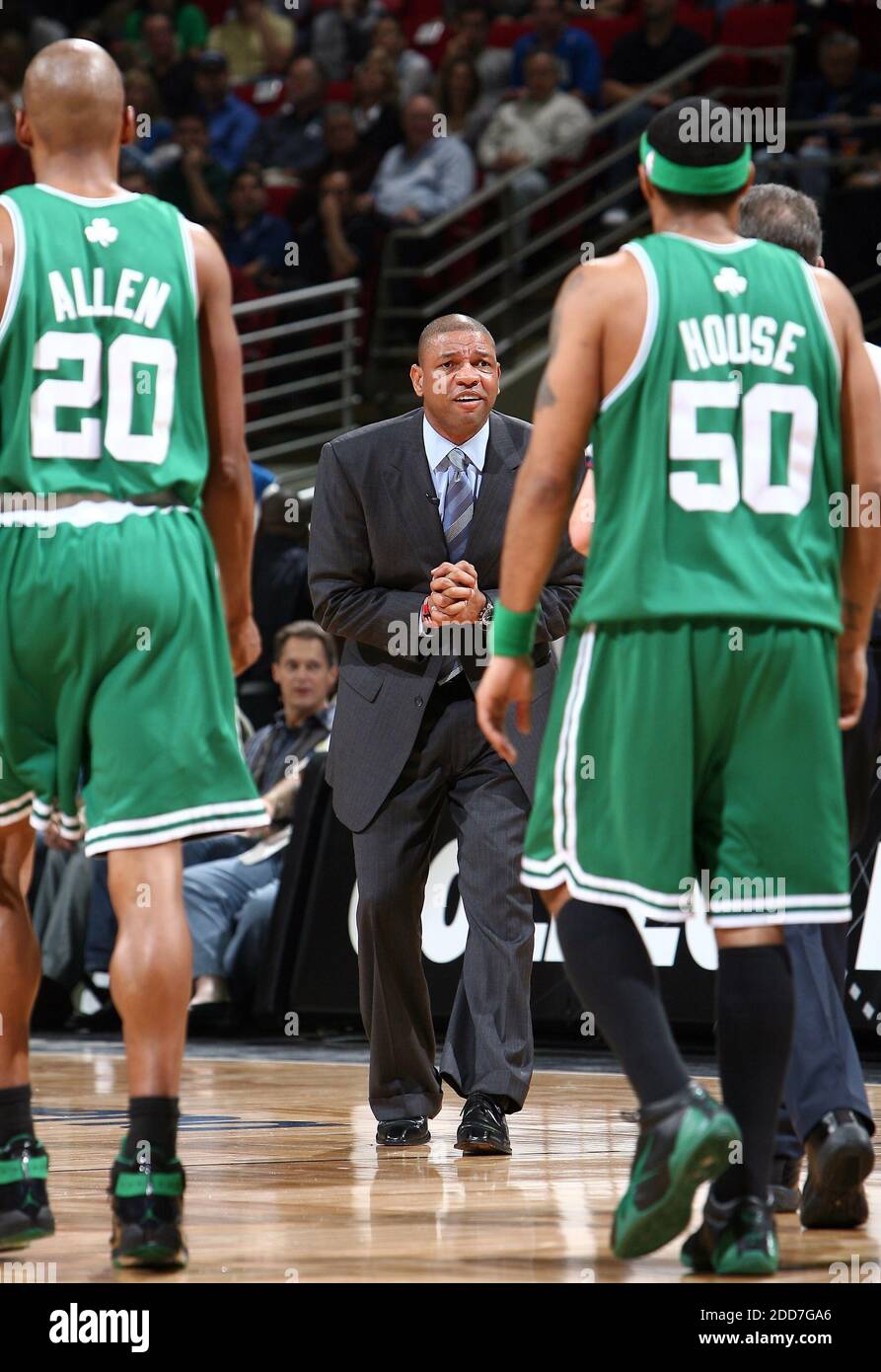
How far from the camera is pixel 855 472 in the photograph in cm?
337

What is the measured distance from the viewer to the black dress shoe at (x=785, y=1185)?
3.92m

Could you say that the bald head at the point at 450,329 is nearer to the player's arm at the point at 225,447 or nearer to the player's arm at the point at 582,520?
the player's arm at the point at 582,520

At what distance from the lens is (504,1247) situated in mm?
3420

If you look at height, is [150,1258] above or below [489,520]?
below

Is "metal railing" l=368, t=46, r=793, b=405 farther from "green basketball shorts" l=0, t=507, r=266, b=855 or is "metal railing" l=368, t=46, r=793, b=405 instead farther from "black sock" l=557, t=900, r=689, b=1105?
"black sock" l=557, t=900, r=689, b=1105

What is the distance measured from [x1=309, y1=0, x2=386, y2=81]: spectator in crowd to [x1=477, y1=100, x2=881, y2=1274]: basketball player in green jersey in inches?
464

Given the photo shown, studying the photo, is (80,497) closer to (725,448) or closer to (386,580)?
(725,448)

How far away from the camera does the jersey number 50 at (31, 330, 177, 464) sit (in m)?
3.28

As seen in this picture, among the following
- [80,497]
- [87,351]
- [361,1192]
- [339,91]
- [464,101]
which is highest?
[339,91]

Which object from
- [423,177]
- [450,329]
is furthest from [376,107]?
[450,329]

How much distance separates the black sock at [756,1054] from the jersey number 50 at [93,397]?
1.26 m

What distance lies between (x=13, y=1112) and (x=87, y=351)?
1249 mm
